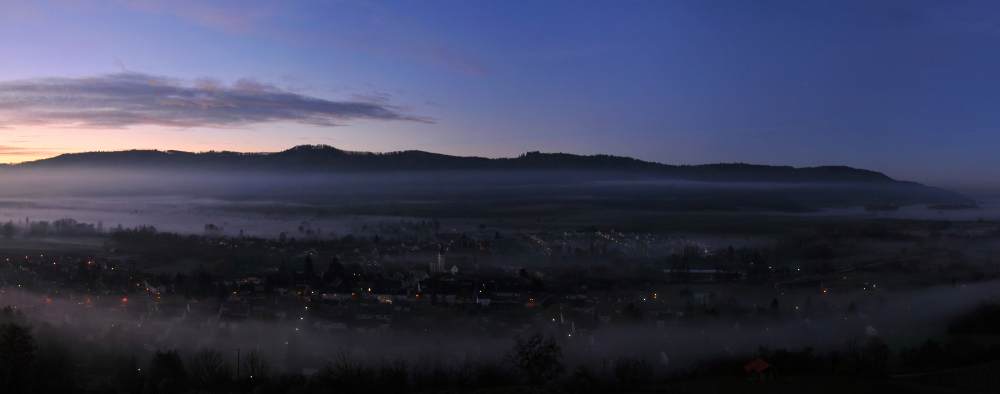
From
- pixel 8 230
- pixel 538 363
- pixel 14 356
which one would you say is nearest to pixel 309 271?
pixel 14 356

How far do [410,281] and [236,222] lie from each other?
71.0 ft

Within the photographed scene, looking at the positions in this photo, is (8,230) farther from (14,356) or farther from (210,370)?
(210,370)

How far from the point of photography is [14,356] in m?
14.6

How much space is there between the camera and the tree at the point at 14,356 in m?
14.1

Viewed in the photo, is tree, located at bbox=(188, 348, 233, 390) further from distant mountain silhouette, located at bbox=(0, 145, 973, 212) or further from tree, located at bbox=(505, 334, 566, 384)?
distant mountain silhouette, located at bbox=(0, 145, 973, 212)

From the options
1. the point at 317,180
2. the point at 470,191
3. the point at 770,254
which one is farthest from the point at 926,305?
the point at 317,180

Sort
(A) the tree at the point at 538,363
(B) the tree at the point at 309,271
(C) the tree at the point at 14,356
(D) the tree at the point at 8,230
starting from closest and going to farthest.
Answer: (A) the tree at the point at 538,363
(C) the tree at the point at 14,356
(B) the tree at the point at 309,271
(D) the tree at the point at 8,230

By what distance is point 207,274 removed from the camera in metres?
26.9

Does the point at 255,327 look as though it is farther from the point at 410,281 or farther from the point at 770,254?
the point at 770,254

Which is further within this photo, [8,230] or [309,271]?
[8,230]

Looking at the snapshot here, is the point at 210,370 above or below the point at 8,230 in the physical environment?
below

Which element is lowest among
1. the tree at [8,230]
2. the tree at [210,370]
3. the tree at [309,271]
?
the tree at [210,370]

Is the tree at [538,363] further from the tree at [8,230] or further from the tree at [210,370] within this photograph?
the tree at [8,230]

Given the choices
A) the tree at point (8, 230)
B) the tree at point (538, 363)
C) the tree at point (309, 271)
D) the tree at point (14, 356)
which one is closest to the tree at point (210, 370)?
the tree at point (14, 356)
